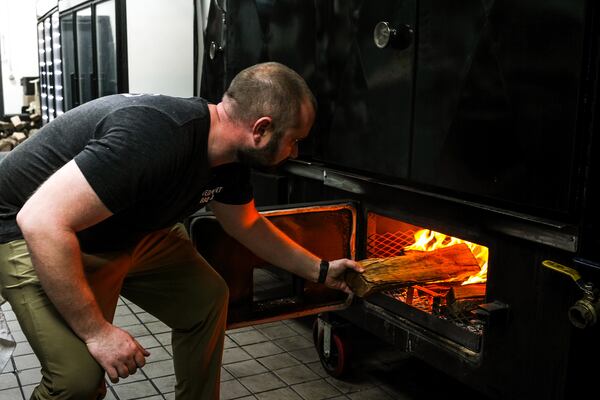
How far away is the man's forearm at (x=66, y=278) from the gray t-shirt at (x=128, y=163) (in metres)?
0.19

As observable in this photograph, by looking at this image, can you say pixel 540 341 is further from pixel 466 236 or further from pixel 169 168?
pixel 169 168

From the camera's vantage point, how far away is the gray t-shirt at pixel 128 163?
6.75ft

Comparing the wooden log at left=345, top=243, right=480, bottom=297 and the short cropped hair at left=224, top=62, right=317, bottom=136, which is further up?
the short cropped hair at left=224, top=62, right=317, bottom=136

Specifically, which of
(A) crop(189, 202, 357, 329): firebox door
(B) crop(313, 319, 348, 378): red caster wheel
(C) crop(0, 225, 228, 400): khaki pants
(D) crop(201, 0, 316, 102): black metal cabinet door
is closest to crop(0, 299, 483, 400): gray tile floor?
(B) crop(313, 319, 348, 378): red caster wheel

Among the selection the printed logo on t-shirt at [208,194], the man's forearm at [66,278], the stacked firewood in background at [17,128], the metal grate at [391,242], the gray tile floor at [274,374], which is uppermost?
the printed logo on t-shirt at [208,194]

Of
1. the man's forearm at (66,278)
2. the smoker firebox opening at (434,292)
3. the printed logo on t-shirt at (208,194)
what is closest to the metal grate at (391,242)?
the smoker firebox opening at (434,292)

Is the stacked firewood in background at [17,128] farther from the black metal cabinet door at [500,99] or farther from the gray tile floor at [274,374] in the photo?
the black metal cabinet door at [500,99]

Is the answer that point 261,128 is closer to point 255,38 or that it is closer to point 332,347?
point 332,347

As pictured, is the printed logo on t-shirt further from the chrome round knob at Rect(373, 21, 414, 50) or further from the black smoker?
the chrome round knob at Rect(373, 21, 414, 50)

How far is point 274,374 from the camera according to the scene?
369 cm

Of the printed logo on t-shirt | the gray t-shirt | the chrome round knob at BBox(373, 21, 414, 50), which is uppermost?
the chrome round knob at BBox(373, 21, 414, 50)

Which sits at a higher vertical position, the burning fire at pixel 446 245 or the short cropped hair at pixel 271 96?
the short cropped hair at pixel 271 96

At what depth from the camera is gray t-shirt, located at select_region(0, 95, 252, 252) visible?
6.75 ft

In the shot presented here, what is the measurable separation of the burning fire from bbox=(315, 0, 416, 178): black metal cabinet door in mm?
497
